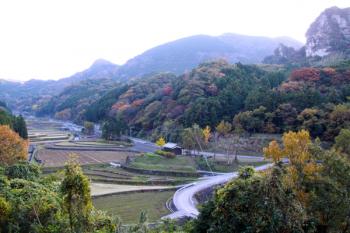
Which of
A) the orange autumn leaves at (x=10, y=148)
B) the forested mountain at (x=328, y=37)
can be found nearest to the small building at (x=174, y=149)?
the orange autumn leaves at (x=10, y=148)

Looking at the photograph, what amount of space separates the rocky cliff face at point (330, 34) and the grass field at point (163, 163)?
6468 centimetres

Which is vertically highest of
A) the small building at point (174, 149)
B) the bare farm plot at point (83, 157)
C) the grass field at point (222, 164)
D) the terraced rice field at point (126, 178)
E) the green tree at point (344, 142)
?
the green tree at point (344, 142)

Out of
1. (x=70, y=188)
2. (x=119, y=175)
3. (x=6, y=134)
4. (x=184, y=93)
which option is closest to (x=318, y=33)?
(x=184, y=93)

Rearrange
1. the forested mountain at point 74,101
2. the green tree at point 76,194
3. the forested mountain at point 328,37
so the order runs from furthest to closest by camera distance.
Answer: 1. the forested mountain at point 74,101
2. the forested mountain at point 328,37
3. the green tree at point 76,194

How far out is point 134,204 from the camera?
105 ft

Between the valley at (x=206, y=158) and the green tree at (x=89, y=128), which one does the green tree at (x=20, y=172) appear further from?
the green tree at (x=89, y=128)

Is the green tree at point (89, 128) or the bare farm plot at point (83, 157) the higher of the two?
the green tree at point (89, 128)

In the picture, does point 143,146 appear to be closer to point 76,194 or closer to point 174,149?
point 174,149

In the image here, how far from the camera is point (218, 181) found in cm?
3941

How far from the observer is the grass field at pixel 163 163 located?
46169mm

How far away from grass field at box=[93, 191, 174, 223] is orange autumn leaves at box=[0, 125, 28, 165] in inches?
393

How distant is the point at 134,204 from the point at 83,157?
2483 centimetres

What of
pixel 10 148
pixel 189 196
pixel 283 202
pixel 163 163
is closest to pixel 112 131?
pixel 163 163

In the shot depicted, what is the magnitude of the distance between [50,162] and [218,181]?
2348 centimetres
